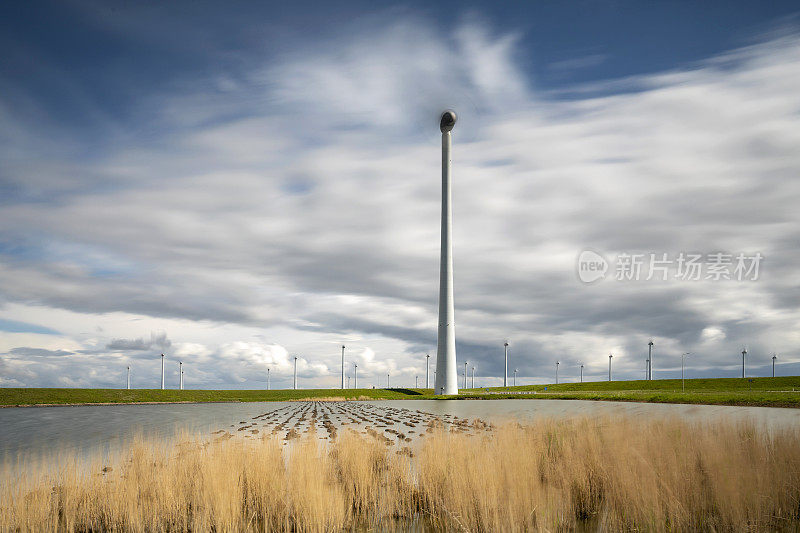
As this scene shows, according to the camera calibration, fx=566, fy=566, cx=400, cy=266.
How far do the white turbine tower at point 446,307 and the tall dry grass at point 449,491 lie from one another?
87.6 meters

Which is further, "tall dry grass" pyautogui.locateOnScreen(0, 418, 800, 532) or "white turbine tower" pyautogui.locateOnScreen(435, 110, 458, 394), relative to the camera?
"white turbine tower" pyautogui.locateOnScreen(435, 110, 458, 394)

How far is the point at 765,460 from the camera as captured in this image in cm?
1513

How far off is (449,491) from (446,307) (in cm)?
9199

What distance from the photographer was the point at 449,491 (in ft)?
47.2

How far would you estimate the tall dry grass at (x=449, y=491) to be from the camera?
12781 mm

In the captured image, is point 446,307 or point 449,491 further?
point 446,307

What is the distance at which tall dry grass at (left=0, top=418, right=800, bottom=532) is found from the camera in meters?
12.8

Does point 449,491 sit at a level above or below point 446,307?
below

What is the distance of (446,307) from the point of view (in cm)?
10606

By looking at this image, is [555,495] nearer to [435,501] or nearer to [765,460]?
[435,501]

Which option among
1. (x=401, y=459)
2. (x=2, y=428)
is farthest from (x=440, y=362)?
(x=401, y=459)

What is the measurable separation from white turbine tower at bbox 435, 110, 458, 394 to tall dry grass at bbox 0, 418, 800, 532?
287ft

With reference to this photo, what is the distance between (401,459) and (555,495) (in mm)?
5412

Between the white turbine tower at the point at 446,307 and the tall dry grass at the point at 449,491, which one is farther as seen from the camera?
the white turbine tower at the point at 446,307
